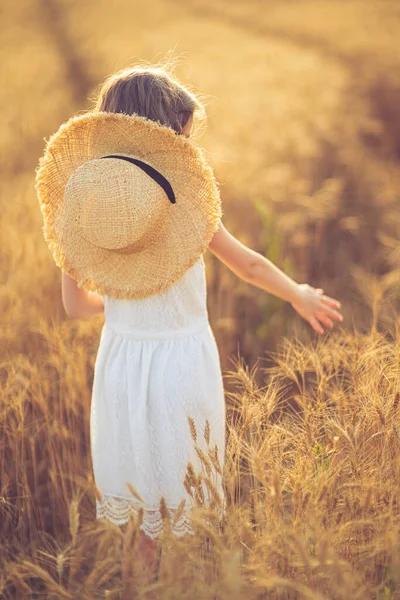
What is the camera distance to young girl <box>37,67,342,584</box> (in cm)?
151

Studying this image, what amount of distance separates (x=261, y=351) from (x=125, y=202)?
1.58 metres

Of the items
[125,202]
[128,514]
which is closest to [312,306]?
[125,202]

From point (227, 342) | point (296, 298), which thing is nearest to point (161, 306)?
point (296, 298)

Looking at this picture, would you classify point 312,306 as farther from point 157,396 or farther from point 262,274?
point 157,396

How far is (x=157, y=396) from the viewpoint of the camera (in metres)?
1.69

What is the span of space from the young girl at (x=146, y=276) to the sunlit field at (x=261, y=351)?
0.45 feet

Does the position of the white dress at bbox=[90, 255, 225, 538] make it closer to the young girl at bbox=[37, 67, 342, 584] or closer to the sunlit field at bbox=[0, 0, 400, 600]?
the young girl at bbox=[37, 67, 342, 584]

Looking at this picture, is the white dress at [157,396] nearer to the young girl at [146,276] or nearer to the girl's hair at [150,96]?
the young girl at [146,276]

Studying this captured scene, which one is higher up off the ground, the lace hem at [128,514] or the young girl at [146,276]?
the young girl at [146,276]

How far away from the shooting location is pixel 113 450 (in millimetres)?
1768

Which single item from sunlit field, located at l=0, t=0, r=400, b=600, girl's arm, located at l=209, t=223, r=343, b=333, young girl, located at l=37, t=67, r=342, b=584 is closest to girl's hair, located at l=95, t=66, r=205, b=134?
young girl, located at l=37, t=67, r=342, b=584

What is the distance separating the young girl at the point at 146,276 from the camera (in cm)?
151

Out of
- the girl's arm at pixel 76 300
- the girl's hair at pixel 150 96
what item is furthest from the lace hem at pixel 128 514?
the girl's hair at pixel 150 96

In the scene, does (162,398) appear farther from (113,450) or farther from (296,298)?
(296,298)
